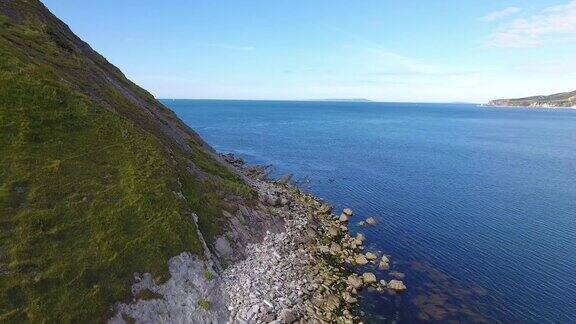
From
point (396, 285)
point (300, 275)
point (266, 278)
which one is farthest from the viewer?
point (396, 285)

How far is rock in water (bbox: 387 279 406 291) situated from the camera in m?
39.7

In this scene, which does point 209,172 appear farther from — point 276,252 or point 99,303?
point 99,303

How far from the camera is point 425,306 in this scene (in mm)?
37406

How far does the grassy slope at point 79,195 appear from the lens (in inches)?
1050

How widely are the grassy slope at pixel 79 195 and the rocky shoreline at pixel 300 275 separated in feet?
16.9

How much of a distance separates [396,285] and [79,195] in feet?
97.7

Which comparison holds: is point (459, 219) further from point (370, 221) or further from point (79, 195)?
point (79, 195)

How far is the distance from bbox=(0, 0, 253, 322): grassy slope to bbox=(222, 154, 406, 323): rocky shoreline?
515 centimetres

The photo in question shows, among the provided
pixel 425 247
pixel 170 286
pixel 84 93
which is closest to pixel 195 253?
pixel 170 286

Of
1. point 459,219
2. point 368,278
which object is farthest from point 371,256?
point 459,219

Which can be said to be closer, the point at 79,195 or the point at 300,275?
the point at 79,195

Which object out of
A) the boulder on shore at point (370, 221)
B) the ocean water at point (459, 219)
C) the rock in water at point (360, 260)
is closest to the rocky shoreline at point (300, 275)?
the rock in water at point (360, 260)

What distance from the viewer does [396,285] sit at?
131 feet

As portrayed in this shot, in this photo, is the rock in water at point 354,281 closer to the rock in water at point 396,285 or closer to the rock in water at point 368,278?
the rock in water at point 368,278
